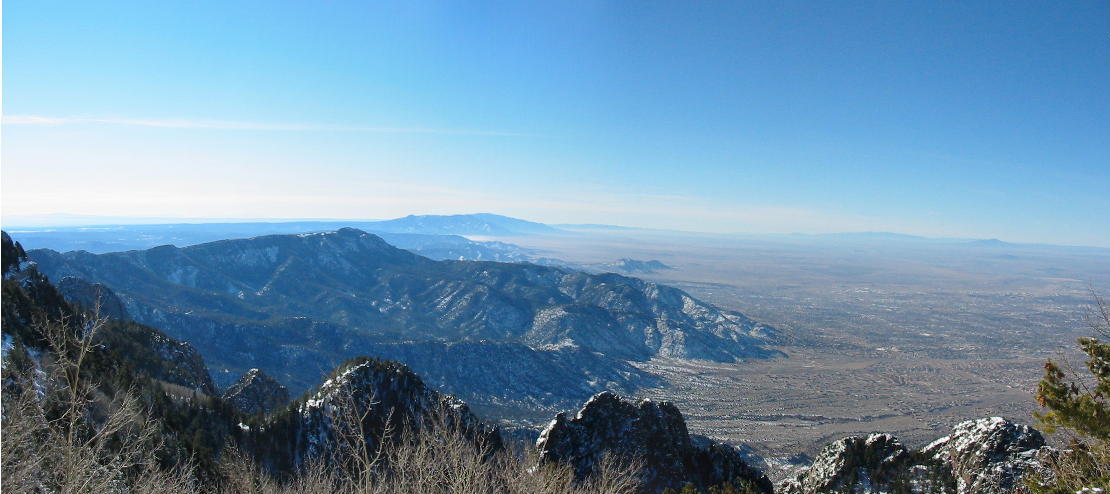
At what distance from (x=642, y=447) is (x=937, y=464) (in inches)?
684

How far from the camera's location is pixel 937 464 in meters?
28.2

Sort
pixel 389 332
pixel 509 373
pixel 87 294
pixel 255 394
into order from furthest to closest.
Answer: pixel 389 332
pixel 509 373
pixel 87 294
pixel 255 394

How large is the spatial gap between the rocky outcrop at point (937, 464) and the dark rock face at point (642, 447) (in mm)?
4511

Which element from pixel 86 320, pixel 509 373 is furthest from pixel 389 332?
pixel 86 320

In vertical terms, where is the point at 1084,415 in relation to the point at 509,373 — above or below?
above

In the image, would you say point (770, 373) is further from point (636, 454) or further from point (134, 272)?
point (134, 272)

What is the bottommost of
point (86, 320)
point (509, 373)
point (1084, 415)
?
point (509, 373)

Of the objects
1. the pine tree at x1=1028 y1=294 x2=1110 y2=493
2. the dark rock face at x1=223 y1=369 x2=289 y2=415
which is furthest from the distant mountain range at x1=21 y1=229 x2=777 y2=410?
the pine tree at x1=1028 y1=294 x2=1110 y2=493

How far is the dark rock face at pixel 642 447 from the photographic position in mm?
36656

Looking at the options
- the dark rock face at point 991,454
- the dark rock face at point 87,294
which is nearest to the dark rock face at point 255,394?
the dark rock face at point 87,294

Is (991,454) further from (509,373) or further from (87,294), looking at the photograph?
(87,294)

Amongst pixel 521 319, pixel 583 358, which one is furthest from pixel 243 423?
pixel 521 319

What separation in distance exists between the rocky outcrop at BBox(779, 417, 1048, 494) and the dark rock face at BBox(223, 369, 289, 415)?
53.1 metres

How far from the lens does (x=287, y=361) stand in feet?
412
